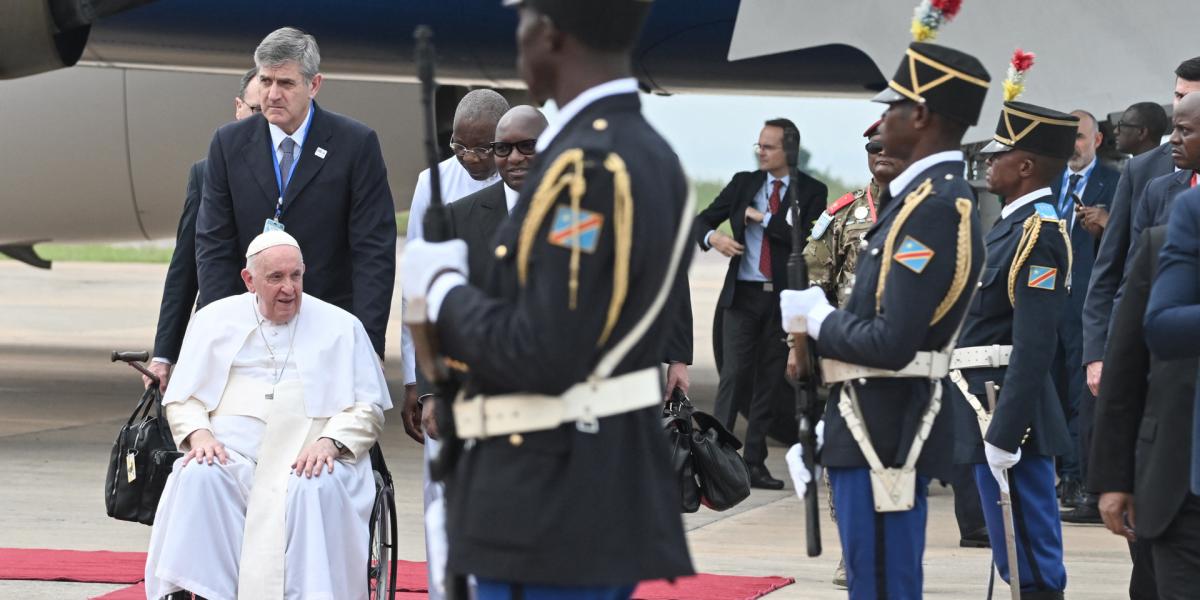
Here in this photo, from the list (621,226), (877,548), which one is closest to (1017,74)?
(877,548)

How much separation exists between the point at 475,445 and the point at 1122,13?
610 centimetres

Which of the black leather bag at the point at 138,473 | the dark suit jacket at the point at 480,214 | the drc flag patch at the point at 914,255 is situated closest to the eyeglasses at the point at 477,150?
the dark suit jacket at the point at 480,214

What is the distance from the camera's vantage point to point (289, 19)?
938 centimetres

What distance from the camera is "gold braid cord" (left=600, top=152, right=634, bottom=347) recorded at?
253cm

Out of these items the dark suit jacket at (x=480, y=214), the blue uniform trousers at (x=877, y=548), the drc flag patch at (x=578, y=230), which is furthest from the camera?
the dark suit jacket at (x=480, y=214)

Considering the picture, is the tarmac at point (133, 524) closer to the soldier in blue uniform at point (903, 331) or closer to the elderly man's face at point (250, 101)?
the elderly man's face at point (250, 101)

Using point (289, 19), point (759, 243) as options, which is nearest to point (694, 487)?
point (759, 243)

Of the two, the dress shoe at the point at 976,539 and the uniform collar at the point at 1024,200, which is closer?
the uniform collar at the point at 1024,200

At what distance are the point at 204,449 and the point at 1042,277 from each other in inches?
93.3

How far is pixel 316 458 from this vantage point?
4.81m

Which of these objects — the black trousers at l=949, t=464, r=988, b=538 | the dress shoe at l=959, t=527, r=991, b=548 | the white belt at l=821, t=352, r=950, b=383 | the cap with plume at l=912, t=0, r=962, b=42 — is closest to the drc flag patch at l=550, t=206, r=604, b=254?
the white belt at l=821, t=352, r=950, b=383

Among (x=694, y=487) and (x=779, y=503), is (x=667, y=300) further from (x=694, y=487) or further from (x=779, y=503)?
(x=779, y=503)

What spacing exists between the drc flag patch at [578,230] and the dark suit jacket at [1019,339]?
2582mm

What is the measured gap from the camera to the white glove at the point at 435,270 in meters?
2.62
